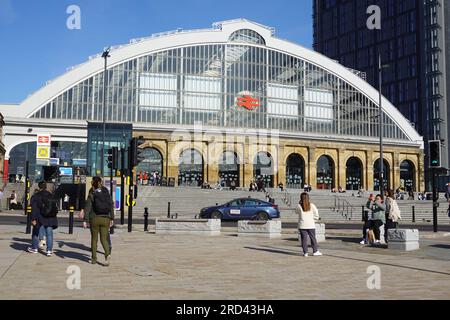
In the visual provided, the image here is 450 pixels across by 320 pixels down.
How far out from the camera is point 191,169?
210ft

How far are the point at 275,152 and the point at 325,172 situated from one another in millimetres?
8868

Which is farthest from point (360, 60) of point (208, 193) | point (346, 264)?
point (346, 264)

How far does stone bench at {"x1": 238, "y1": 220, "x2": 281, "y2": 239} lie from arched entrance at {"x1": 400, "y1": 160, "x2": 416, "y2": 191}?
203ft

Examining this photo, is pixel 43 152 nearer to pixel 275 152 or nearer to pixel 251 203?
pixel 275 152

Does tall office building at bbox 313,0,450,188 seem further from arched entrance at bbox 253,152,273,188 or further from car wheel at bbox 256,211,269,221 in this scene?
car wheel at bbox 256,211,269,221

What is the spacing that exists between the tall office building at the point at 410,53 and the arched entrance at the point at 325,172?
31648 mm

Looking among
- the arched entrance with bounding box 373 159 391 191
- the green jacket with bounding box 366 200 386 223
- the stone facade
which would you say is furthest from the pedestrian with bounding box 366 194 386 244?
the arched entrance with bounding box 373 159 391 191

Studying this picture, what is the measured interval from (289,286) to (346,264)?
3.38m

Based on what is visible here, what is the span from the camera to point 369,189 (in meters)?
71.1

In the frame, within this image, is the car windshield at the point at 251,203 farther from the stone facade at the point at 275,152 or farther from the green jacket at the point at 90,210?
the stone facade at the point at 275,152

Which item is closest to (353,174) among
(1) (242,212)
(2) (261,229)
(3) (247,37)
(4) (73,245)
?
(3) (247,37)

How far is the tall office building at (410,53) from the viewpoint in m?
98.8

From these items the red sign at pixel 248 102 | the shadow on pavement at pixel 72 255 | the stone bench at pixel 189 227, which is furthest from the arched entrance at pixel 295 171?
the shadow on pavement at pixel 72 255

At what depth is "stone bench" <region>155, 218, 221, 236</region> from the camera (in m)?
19.8
